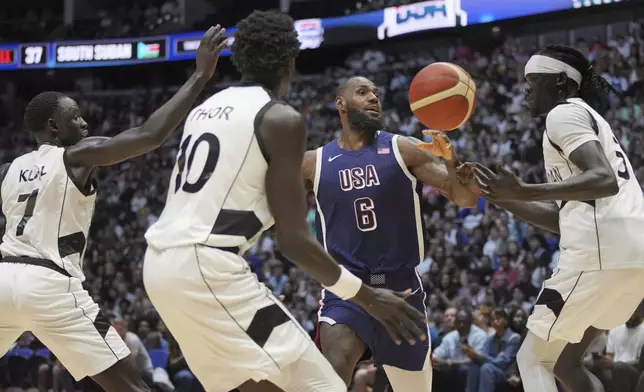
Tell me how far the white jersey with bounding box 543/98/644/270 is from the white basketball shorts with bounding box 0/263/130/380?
2467 mm

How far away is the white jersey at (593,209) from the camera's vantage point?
4.38 m

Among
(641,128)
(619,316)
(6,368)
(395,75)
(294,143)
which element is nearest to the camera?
(294,143)

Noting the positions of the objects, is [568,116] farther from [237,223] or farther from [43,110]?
[43,110]

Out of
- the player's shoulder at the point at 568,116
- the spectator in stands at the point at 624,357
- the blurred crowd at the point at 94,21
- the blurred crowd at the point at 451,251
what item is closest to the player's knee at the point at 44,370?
the blurred crowd at the point at 451,251

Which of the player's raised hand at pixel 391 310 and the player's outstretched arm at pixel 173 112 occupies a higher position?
the player's outstretched arm at pixel 173 112

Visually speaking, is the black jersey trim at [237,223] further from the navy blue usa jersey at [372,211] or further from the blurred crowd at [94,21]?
the blurred crowd at [94,21]

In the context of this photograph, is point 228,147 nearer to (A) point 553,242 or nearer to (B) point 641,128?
(A) point 553,242

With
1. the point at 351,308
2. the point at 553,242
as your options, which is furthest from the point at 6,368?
the point at 351,308

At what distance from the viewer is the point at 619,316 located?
14.8ft

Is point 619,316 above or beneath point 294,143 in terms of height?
beneath

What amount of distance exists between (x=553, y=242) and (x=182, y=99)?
8959 millimetres

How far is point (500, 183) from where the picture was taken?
4246 millimetres

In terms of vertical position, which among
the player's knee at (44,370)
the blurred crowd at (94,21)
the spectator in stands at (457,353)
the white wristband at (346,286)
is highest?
the blurred crowd at (94,21)

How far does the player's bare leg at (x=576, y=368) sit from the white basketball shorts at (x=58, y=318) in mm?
2333
